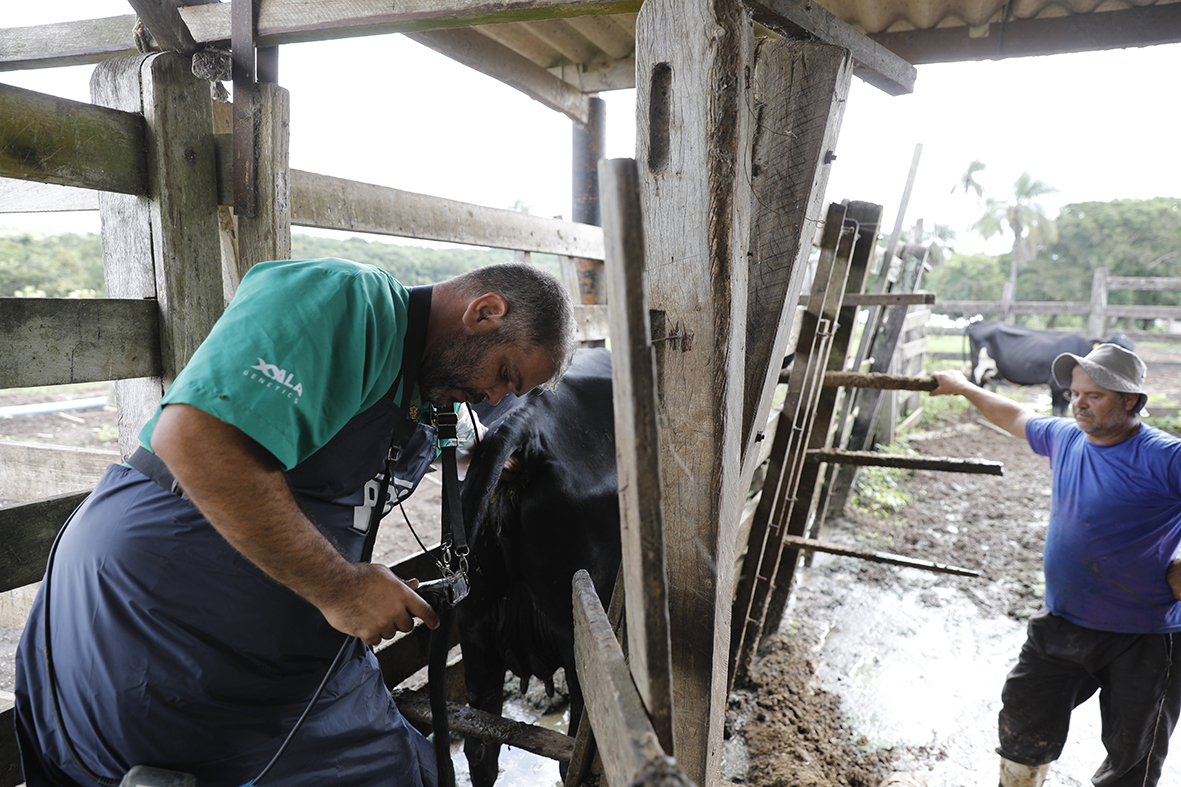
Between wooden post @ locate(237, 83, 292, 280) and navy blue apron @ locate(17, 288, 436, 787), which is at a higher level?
wooden post @ locate(237, 83, 292, 280)

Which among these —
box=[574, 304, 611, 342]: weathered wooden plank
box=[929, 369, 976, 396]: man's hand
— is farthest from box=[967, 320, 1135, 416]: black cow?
box=[574, 304, 611, 342]: weathered wooden plank

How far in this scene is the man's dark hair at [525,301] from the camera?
64.6 inches

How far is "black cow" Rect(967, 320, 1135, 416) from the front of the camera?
11.2 metres

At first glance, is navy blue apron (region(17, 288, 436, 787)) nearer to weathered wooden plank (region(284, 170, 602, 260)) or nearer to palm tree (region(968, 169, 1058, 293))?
weathered wooden plank (region(284, 170, 602, 260))

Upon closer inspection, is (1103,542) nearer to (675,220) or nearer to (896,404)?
(675,220)

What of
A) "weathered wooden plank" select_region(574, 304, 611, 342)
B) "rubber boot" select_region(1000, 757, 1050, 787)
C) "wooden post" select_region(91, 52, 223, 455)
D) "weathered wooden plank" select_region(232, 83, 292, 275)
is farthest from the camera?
"weathered wooden plank" select_region(574, 304, 611, 342)

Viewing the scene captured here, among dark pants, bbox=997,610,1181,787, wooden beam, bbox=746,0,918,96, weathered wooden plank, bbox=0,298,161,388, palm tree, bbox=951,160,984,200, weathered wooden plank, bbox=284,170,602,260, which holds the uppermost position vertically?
palm tree, bbox=951,160,984,200

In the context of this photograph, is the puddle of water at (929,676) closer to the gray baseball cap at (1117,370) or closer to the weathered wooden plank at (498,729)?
the gray baseball cap at (1117,370)

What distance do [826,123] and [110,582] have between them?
1810mm

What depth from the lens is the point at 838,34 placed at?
138 cm

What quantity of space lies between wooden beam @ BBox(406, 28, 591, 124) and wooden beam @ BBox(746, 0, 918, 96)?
2.21 meters

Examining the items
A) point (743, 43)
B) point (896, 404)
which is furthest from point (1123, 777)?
point (896, 404)

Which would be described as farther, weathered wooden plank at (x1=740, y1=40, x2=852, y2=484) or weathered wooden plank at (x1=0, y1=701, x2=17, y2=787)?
weathered wooden plank at (x1=0, y1=701, x2=17, y2=787)

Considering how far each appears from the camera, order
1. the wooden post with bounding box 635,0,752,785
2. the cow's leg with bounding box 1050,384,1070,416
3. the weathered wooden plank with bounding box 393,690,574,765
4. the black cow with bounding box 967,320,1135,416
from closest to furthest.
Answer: the wooden post with bounding box 635,0,752,785 → the weathered wooden plank with bounding box 393,690,574,765 → the cow's leg with bounding box 1050,384,1070,416 → the black cow with bounding box 967,320,1135,416
